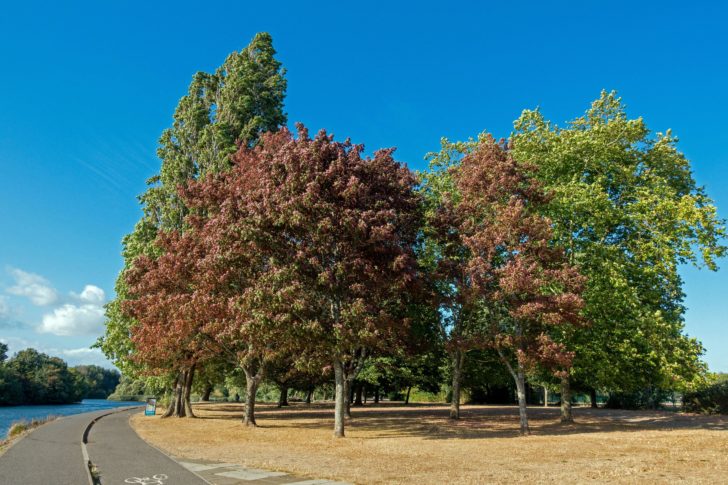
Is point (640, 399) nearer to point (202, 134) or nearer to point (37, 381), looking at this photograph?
point (202, 134)

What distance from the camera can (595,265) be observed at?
84.7 feet

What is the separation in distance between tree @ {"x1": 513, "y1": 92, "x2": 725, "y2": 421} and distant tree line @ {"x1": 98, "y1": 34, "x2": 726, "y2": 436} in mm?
105

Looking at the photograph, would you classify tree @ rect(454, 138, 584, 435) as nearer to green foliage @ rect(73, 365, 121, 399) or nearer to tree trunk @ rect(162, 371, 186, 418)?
tree trunk @ rect(162, 371, 186, 418)

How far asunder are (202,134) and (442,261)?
20826mm

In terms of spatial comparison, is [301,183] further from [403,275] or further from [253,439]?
[253,439]

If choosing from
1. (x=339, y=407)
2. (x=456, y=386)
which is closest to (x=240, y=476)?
(x=339, y=407)

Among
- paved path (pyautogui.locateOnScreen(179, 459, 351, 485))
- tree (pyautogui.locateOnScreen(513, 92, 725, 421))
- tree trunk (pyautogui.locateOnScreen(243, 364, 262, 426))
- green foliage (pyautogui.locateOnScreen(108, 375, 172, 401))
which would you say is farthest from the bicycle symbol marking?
green foliage (pyautogui.locateOnScreen(108, 375, 172, 401))

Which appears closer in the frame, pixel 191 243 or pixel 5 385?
pixel 191 243

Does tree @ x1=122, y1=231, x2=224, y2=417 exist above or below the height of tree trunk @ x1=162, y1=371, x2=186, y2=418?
above

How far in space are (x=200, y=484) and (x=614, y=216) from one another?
24021mm

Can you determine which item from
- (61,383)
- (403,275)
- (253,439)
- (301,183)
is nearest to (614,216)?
(403,275)

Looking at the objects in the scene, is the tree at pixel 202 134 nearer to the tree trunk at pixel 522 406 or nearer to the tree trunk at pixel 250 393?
the tree trunk at pixel 250 393

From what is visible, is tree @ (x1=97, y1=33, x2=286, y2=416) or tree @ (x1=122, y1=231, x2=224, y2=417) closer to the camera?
tree @ (x1=122, y1=231, x2=224, y2=417)

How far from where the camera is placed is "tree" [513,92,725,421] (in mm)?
23812
